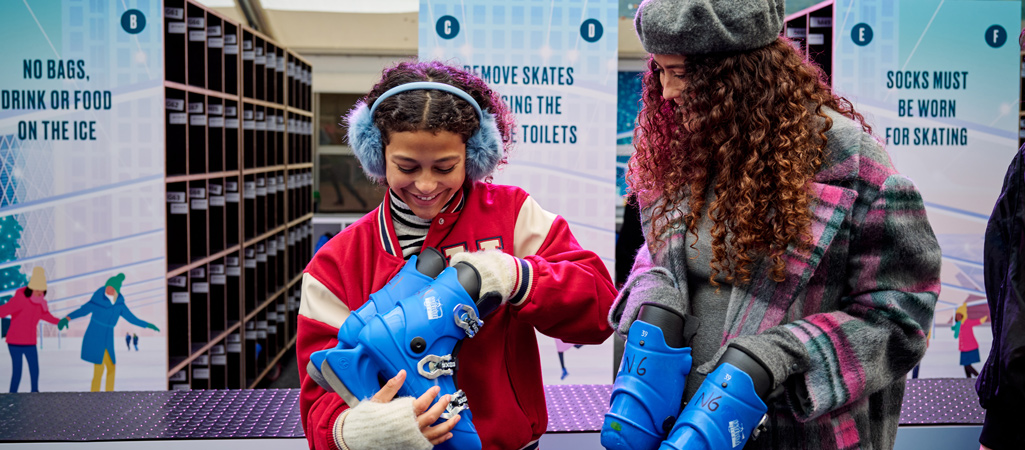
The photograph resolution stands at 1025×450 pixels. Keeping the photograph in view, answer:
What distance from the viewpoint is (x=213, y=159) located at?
3.91m

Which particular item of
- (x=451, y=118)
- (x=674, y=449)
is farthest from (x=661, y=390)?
(x=451, y=118)

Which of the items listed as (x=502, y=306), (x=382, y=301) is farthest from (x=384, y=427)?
(x=502, y=306)

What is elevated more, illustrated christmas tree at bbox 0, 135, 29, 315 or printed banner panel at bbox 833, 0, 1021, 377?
printed banner panel at bbox 833, 0, 1021, 377

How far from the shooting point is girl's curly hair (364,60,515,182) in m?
1.12

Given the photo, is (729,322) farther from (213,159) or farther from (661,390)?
(213,159)

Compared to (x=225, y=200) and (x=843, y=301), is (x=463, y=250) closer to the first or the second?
(x=843, y=301)

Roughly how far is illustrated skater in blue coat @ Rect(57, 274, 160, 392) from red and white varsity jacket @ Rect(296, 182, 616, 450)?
8.07 feet

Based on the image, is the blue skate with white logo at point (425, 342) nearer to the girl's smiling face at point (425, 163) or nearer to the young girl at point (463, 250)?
the young girl at point (463, 250)

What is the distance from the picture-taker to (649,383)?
97 cm

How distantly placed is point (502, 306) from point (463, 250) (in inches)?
4.3

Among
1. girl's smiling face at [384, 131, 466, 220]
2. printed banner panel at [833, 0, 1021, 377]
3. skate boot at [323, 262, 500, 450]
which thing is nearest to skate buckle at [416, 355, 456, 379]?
skate boot at [323, 262, 500, 450]

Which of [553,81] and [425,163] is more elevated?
[553,81]

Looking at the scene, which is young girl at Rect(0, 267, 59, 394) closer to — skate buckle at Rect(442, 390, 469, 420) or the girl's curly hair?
the girl's curly hair

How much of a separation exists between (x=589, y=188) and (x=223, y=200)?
1.94 metres
